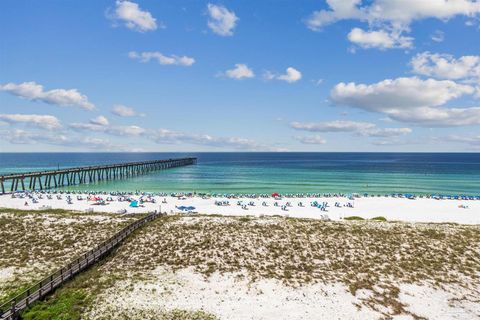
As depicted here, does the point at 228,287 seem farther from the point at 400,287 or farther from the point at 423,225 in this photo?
the point at 423,225

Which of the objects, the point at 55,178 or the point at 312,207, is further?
the point at 55,178

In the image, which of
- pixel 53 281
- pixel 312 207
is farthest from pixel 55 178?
pixel 53 281

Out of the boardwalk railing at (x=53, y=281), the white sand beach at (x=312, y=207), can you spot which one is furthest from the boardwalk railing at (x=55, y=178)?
the boardwalk railing at (x=53, y=281)

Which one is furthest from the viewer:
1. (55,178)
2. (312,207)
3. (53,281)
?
(55,178)

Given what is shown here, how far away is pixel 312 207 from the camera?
45781 millimetres

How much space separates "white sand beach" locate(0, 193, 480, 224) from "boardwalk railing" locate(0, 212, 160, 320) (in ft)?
43.8

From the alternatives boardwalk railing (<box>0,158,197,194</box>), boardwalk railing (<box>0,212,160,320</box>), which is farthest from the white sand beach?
boardwalk railing (<box>0,212,160,320</box>)

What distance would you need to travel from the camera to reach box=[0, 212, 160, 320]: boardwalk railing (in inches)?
650

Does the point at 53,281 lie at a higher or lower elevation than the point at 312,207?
lower

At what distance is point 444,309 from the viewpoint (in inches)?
765

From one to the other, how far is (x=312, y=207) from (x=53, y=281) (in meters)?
35.3

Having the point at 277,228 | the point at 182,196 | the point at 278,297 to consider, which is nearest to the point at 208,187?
the point at 182,196

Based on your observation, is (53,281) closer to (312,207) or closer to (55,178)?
(312,207)

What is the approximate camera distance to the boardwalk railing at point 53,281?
16.5 meters
